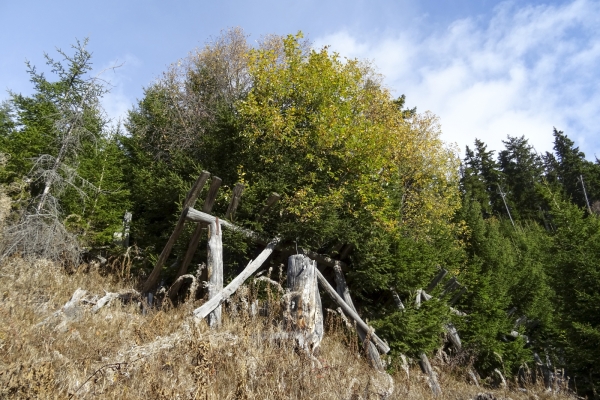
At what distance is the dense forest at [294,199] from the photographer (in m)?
10.7

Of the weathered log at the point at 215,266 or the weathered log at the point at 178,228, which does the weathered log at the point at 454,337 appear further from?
the weathered log at the point at 178,228

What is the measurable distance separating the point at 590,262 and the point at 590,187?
40.5 metres

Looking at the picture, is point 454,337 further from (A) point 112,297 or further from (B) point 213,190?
(A) point 112,297

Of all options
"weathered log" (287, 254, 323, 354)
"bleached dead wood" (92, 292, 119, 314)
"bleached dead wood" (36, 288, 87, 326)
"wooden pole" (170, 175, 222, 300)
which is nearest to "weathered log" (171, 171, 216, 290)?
"wooden pole" (170, 175, 222, 300)

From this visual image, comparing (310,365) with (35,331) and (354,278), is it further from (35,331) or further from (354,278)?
(354,278)

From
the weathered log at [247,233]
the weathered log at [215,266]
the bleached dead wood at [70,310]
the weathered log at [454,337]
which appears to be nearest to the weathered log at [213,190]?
the weathered log at [247,233]

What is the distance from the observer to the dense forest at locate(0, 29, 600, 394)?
10.7 metres

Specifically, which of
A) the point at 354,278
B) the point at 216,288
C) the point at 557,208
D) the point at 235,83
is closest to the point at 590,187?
the point at 557,208

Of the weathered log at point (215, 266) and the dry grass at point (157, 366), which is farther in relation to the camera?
the weathered log at point (215, 266)

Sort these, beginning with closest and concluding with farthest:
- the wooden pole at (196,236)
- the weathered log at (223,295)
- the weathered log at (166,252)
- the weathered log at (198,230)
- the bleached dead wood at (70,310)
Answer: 1. the bleached dead wood at (70,310)
2. the weathered log at (223,295)
3. the weathered log at (198,230)
4. the wooden pole at (196,236)
5. the weathered log at (166,252)

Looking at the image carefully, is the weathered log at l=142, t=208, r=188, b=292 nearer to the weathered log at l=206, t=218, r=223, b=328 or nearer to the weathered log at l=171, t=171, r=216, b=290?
the weathered log at l=171, t=171, r=216, b=290

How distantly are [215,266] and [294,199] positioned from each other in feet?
10.5

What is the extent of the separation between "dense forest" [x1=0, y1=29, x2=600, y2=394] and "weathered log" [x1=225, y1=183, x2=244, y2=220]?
556 mm

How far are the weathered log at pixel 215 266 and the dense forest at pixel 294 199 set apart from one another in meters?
1.09
